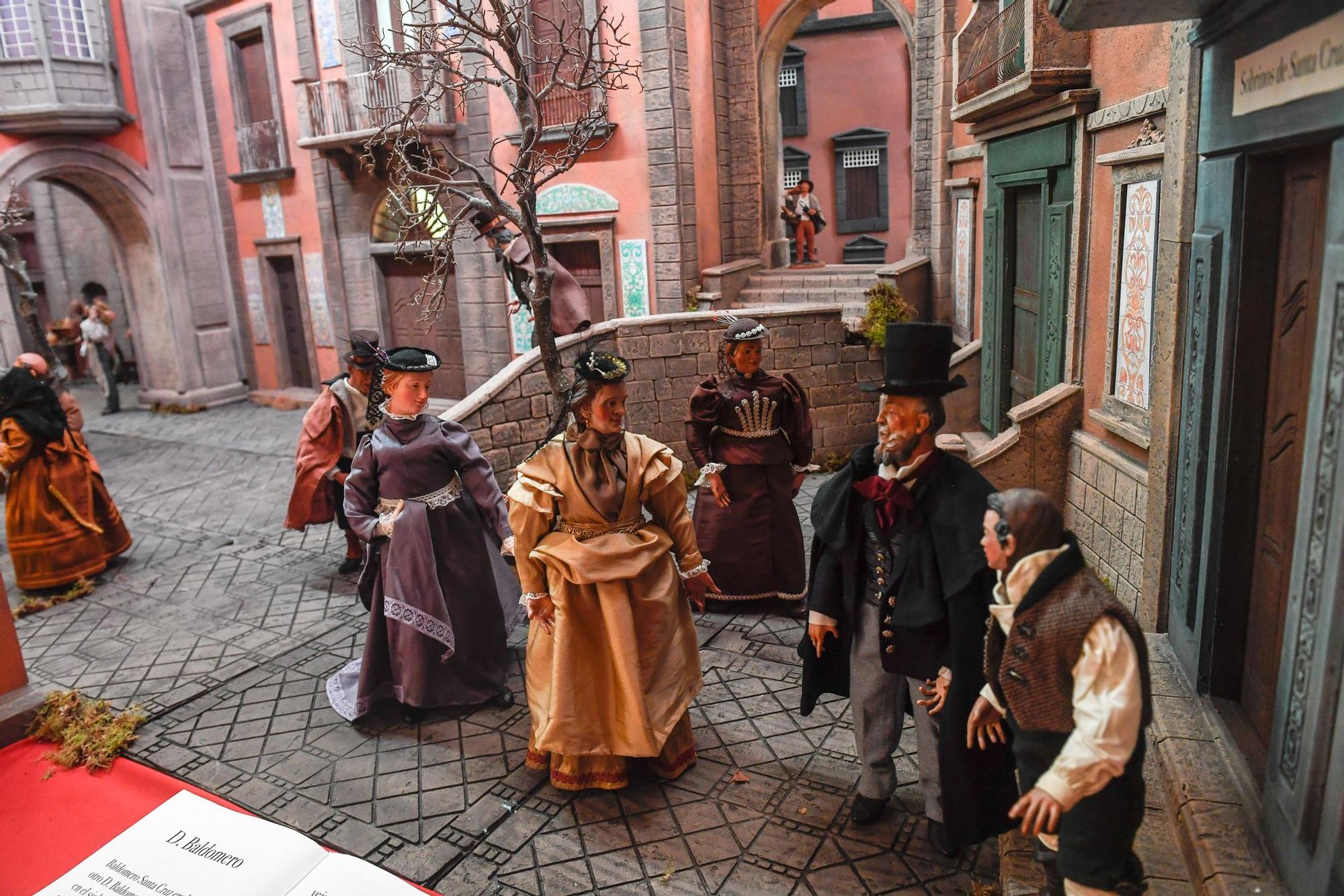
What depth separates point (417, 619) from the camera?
16.8 ft

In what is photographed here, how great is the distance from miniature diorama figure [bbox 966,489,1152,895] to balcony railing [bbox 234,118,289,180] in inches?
608

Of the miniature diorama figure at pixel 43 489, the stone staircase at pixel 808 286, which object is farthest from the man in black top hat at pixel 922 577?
the stone staircase at pixel 808 286

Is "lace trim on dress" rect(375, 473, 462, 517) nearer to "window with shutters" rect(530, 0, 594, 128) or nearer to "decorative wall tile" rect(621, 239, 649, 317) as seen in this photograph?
"decorative wall tile" rect(621, 239, 649, 317)

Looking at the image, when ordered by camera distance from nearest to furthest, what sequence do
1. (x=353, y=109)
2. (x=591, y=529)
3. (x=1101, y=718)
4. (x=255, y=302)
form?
(x=1101, y=718)
(x=591, y=529)
(x=353, y=109)
(x=255, y=302)

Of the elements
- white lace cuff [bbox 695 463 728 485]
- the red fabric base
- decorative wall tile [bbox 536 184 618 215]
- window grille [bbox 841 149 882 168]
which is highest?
window grille [bbox 841 149 882 168]

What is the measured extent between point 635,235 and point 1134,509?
25.9 ft

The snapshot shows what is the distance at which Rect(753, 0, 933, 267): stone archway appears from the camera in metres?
11.3

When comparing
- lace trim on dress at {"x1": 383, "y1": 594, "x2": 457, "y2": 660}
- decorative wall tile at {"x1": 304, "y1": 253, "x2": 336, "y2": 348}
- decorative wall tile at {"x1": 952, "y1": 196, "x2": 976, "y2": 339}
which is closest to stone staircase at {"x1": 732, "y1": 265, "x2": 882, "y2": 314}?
decorative wall tile at {"x1": 952, "y1": 196, "x2": 976, "y2": 339}

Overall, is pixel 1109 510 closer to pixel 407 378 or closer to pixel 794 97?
pixel 407 378

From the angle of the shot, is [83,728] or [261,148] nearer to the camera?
[83,728]

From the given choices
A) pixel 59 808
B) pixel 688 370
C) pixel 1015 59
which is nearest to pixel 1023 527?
pixel 59 808

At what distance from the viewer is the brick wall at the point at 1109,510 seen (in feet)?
17.5

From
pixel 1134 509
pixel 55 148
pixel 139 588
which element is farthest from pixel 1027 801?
pixel 55 148

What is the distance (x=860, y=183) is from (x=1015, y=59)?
55.4 feet
